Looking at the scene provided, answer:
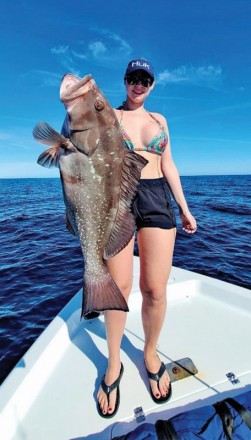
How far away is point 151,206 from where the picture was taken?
2.42 metres

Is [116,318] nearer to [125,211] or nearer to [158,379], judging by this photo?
[158,379]

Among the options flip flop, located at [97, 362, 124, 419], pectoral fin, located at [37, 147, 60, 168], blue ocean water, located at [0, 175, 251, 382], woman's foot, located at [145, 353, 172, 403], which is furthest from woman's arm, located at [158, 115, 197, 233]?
blue ocean water, located at [0, 175, 251, 382]

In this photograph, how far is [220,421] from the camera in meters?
1.92

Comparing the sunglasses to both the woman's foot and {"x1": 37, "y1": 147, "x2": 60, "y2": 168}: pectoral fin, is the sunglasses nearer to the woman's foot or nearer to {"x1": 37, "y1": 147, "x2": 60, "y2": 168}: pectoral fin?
{"x1": 37, "y1": 147, "x2": 60, "y2": 168}: pectoral fin

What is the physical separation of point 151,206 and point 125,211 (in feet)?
1.06

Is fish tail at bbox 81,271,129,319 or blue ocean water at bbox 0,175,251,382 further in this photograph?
blue ocean water at bbox 0,175,251,382

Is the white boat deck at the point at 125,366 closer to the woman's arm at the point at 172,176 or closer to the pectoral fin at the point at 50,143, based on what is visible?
the woman's arm at the point at 172,176

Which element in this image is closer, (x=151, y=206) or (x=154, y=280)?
(x=151, y=206)

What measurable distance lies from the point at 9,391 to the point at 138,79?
3110 millimetres

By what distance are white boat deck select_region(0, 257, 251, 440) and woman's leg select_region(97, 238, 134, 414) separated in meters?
0.13

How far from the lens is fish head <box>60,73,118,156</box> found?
70.7 inches

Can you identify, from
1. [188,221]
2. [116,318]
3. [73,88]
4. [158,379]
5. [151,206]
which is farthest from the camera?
[188,221]

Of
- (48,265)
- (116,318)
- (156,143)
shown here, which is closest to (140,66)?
(156,143)

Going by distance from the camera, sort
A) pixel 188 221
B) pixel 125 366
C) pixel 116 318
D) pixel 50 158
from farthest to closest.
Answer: pixel 125 366 < pixel 188 221 < pixel 116 318 < pixel 50 158
